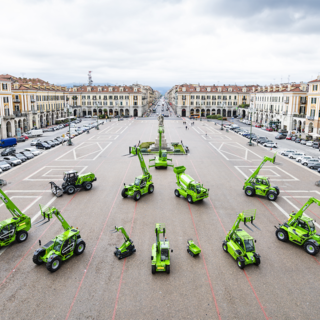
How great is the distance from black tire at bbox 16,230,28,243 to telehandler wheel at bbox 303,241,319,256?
1853 cm

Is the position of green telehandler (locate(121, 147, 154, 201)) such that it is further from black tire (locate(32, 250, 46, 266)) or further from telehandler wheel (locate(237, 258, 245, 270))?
telehandler wheel (locate(237, 258, 245, 270))

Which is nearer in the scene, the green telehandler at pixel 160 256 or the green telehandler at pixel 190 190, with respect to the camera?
the green telehandler at pixel 160 256

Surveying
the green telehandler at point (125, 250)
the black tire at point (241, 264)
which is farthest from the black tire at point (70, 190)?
the black tire at point (241, 264)

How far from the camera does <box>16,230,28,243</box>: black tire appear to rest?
60.7 ft

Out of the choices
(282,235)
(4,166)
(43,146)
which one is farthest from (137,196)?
(43,146)

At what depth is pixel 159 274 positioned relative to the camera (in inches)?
605

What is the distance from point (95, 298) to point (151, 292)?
280 centimetres

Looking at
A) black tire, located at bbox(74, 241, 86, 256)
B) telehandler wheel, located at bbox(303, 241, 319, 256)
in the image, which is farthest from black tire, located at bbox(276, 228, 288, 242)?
black tire, located at bbox(74, 241, 86, 256)

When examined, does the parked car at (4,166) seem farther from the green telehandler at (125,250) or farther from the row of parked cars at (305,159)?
the row of parked cars at (305,159)

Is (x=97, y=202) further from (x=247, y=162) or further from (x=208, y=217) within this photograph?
(x=247, y=162)

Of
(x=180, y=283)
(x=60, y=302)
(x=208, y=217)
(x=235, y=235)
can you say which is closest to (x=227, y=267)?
(x=235, y=235)

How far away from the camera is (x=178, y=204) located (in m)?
24.7

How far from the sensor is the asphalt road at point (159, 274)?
13109mm

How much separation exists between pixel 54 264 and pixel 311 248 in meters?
15.5
